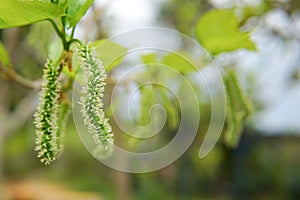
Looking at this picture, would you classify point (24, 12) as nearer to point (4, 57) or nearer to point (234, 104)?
point (4, 57)

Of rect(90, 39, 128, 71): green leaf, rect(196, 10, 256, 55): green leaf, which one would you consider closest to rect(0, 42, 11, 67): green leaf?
rect(90, 39, 128, 71): green leaf

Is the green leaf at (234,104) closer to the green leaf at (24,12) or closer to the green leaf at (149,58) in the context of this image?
the green leaf at (149,58)

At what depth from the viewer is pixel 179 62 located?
51cm

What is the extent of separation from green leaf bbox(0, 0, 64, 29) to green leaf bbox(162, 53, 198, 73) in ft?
0.71

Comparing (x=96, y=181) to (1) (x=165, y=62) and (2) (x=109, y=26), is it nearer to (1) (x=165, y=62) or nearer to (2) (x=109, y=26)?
(2) (x=109, y=26)

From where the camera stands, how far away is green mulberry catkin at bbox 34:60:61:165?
0.29 metres

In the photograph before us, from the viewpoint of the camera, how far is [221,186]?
4453mm

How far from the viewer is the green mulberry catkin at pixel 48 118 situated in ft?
0.95

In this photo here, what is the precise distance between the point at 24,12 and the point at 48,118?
67 millimetres

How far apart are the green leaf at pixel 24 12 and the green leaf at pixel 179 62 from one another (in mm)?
216

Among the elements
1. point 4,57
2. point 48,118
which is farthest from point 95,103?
→ point 4,57

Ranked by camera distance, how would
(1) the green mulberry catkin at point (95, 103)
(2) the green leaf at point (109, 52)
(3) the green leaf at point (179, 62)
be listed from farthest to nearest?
1. (3) the green leaf at point (179, 62)
2. (2) the green leaf at point (109, 52)
3. (1) the green mulberry catkin at point (95, 103)

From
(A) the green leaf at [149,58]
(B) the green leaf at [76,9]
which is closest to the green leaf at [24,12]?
(B) the green leaf at [76,9]

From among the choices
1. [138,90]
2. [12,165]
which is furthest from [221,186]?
[138,90]
